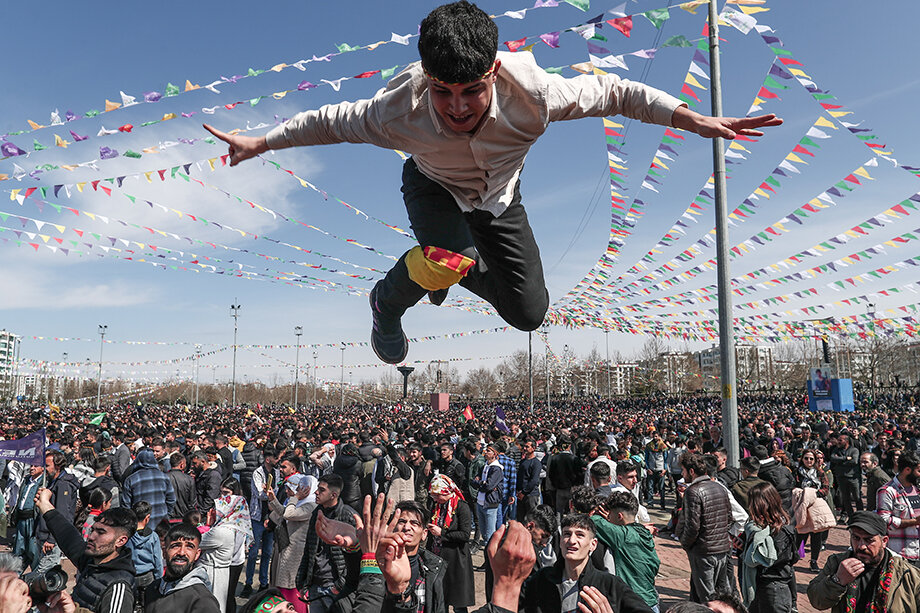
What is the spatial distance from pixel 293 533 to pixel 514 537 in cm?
369

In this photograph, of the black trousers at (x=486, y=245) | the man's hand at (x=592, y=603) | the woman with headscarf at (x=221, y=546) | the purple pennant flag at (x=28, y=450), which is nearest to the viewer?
the man's hand at (x=592, y=603)

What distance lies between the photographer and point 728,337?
8312 mm

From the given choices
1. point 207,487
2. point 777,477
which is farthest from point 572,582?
point 207,487

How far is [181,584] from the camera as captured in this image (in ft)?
11.8

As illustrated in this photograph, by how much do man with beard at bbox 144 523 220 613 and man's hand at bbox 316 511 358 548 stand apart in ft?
2.38

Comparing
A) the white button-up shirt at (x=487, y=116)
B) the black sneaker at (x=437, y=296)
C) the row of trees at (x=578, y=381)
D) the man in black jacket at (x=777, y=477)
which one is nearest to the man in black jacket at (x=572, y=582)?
the black sneaker at (x=437, y=296)

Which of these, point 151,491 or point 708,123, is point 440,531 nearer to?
point 151,491

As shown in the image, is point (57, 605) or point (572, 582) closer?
point (57, 605)

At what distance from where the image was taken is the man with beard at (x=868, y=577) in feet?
11.2

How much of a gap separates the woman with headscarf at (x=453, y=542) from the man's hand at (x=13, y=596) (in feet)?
12.5

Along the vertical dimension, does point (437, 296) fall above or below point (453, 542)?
above

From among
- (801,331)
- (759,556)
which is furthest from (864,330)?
(759,556)

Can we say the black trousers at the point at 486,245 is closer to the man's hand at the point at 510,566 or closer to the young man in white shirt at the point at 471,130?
the young man in white shirt at the point at 471,130

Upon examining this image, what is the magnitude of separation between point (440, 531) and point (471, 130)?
4504mm
